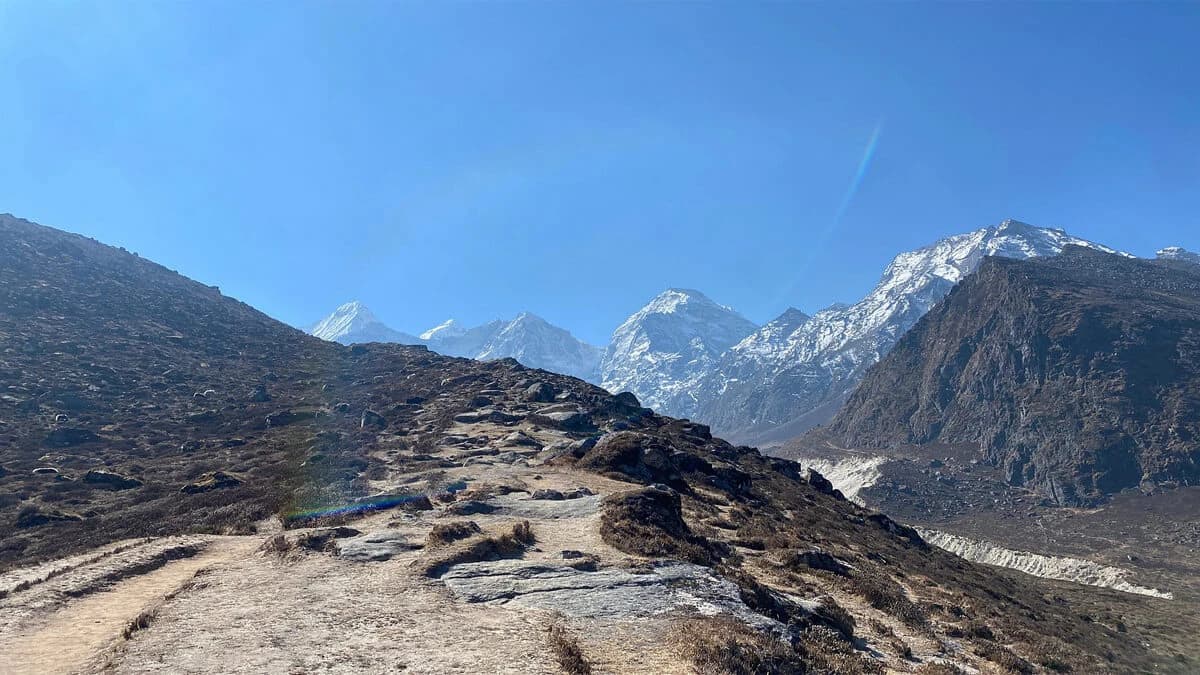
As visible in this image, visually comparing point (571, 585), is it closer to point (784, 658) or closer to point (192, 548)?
point (784, 658)

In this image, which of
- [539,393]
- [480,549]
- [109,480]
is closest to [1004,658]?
[480,549]

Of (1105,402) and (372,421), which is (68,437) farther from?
(1105,402)

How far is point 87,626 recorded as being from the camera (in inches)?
722

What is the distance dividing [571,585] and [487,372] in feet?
274

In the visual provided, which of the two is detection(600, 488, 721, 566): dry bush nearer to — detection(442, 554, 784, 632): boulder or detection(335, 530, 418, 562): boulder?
detection(442, 554, 784, 632): boulder

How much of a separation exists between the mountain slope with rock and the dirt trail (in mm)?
106

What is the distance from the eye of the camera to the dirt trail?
15609mm

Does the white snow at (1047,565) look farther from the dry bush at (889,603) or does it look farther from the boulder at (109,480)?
the boulder at (109,480)

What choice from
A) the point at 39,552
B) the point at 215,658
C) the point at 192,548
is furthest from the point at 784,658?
the point at 39,552

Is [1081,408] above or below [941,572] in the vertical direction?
above

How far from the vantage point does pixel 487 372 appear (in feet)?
331

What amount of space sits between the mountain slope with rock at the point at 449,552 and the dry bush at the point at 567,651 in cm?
8

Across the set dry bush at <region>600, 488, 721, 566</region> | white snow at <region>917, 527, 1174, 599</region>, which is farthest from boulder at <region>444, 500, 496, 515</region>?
white snow at <region>917, 527, 1174, 599</region>

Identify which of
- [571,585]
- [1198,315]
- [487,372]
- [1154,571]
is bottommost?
[1154,571]
